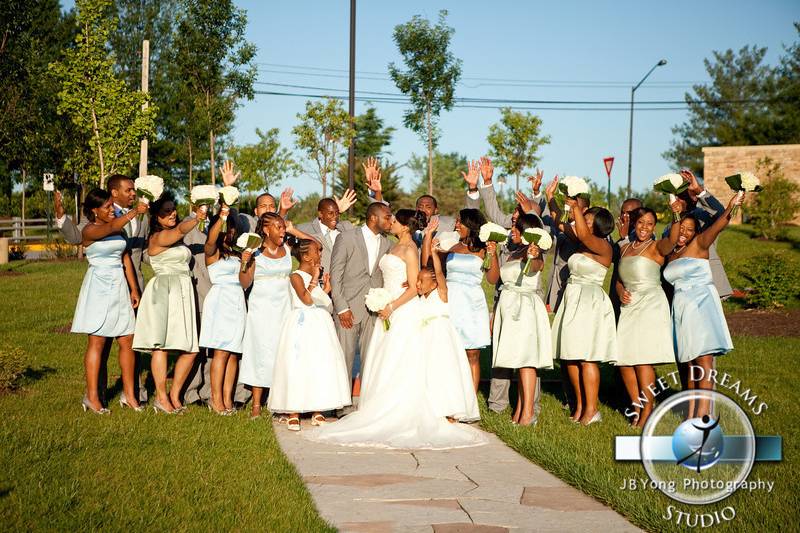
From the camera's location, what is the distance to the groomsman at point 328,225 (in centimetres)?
994

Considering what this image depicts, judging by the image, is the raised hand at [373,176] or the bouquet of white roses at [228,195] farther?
the raised hand at [373,176]

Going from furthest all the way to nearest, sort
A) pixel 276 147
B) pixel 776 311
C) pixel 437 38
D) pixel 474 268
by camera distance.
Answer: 1. pixel 276 147
2. pixel 437 38
3. pixel 776 311
4. pixel 474 268

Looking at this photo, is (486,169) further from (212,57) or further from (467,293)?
(212,57)

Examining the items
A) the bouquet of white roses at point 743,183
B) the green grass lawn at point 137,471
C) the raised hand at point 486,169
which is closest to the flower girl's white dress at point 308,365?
the green grass lawn at point 137,471

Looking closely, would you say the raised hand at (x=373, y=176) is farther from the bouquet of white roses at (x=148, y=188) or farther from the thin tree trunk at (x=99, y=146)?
the thin tree trunk at (x=99, y=146)

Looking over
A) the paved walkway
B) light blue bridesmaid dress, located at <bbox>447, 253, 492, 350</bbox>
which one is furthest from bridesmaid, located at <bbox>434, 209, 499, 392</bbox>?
the paved walkway

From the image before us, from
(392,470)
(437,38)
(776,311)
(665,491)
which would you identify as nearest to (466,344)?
(392,470)

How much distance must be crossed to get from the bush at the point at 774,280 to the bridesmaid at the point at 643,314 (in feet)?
34.2

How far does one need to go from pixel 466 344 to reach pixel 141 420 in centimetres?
352

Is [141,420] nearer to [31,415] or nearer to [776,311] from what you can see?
[31,415]

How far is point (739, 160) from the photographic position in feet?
144

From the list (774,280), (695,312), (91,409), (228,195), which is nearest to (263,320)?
(228,195)

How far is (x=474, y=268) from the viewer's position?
30.1 feet

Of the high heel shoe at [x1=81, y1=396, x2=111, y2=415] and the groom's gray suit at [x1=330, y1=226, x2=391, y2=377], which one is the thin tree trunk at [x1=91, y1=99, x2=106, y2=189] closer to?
the high heel shoe at [x1=81, y1=396, x2=111, y2=415]
